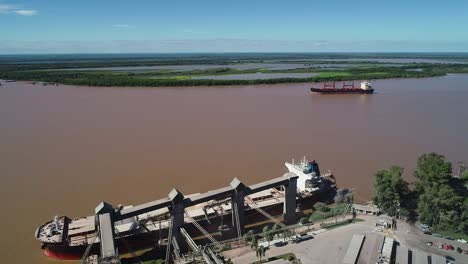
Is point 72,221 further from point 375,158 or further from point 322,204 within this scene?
point 375,158

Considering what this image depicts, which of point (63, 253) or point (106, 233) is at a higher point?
point (106, 233)

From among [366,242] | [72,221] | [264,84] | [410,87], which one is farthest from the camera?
[264,84]

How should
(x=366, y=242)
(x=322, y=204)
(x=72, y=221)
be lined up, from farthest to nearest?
1. (x=322, y=204)
2. (x=72, y=221)
3. (x=366, y=242)

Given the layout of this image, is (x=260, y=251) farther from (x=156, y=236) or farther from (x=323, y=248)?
(x=156, y=236)

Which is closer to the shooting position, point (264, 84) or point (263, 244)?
point (263, 244)

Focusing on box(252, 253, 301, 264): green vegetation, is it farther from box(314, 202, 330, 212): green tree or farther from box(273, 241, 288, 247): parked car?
box(314, 202, 330, 212): green tree

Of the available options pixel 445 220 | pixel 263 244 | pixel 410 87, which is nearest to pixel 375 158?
pixel 445 220
